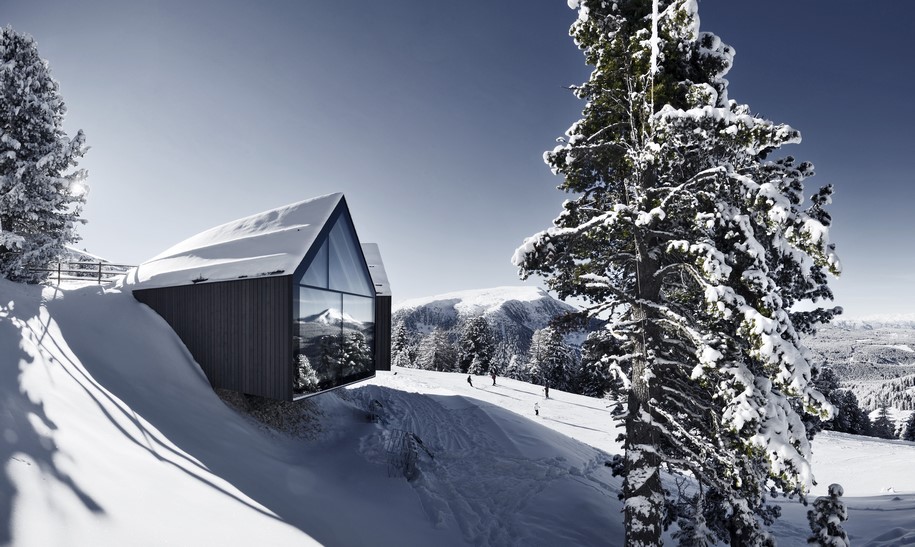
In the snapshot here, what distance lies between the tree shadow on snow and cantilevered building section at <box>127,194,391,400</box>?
11.3 feet

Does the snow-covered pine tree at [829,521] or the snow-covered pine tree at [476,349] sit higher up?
the snow-covered pine tree at [829,521]

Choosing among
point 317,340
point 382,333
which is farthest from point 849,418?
point 317,340

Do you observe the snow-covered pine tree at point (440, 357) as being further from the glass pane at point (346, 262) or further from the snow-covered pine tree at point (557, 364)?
the glass pane at point (346, 262)

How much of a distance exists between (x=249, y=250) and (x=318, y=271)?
2.57 meters

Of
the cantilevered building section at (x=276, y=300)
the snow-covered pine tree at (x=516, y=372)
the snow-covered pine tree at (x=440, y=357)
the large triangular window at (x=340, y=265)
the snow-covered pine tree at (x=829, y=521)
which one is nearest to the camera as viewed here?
the snow-covered pine tree at (x=829, y=521)

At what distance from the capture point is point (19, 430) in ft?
14.3

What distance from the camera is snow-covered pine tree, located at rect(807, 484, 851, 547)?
621 centimetres

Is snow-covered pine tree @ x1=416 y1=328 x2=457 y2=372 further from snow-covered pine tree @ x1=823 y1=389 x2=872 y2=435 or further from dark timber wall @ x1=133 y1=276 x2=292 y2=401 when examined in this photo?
dark timber wall @ x1=133 y1=276 x2=292 y2=401

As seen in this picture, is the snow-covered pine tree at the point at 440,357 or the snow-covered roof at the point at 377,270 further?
the snow-covered pine tree at the point at 440,357

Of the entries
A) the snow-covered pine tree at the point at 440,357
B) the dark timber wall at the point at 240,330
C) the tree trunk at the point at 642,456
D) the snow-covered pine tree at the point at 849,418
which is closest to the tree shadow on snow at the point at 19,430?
the dark timber wall at the point at 240,330

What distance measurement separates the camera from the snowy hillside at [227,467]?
13.0 ft

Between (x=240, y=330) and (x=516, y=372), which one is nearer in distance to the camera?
Result: (x=240, y=330)

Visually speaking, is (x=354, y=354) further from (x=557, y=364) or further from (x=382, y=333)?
(x=557, y=364)

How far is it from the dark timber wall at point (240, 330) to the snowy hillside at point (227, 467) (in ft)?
1.82
